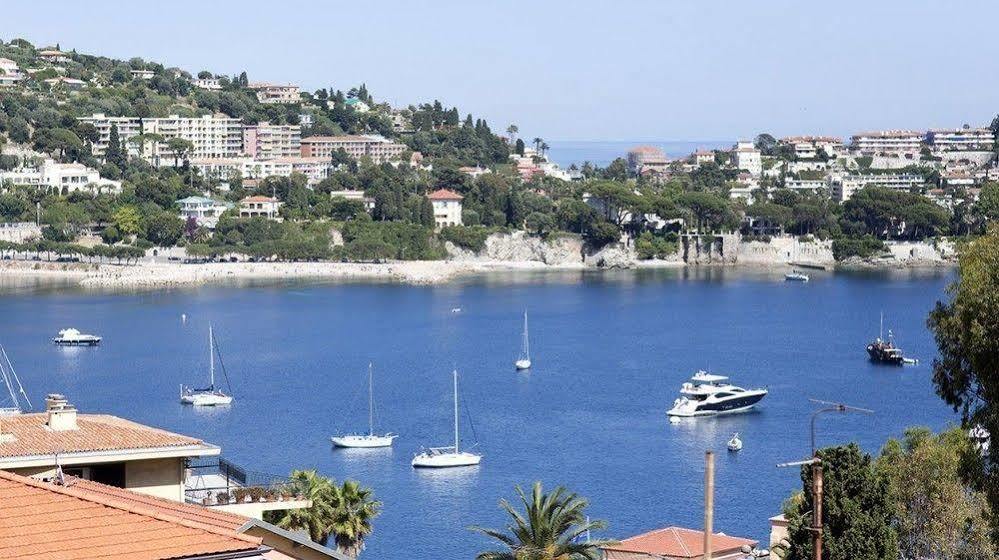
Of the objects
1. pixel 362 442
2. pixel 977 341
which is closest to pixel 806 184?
pixel 362 442

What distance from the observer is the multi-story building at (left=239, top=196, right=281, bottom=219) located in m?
112

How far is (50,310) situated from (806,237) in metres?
50.6

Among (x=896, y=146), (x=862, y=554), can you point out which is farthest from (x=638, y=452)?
(x=896, y=146)

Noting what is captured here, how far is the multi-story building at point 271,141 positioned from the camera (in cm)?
13500

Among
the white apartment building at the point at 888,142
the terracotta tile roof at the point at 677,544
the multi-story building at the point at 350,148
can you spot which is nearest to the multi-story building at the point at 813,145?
the white apartment building at the point at 888,142

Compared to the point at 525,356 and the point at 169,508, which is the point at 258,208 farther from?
the point at 169,508

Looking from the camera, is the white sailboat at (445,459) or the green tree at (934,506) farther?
the white sailboat at (445,459)

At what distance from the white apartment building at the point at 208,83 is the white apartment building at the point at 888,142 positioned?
56.0 m

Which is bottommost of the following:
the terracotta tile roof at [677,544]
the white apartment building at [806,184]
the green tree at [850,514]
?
the terracotta tile roof at [677,544]

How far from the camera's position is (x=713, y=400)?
48.9 meters

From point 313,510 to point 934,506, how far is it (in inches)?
229

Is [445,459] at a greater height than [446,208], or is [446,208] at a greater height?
[446,208]

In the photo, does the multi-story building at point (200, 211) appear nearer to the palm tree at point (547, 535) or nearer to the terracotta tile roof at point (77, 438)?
the palm tree at point (547, 535)

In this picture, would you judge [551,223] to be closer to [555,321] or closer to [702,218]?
[702,218]
